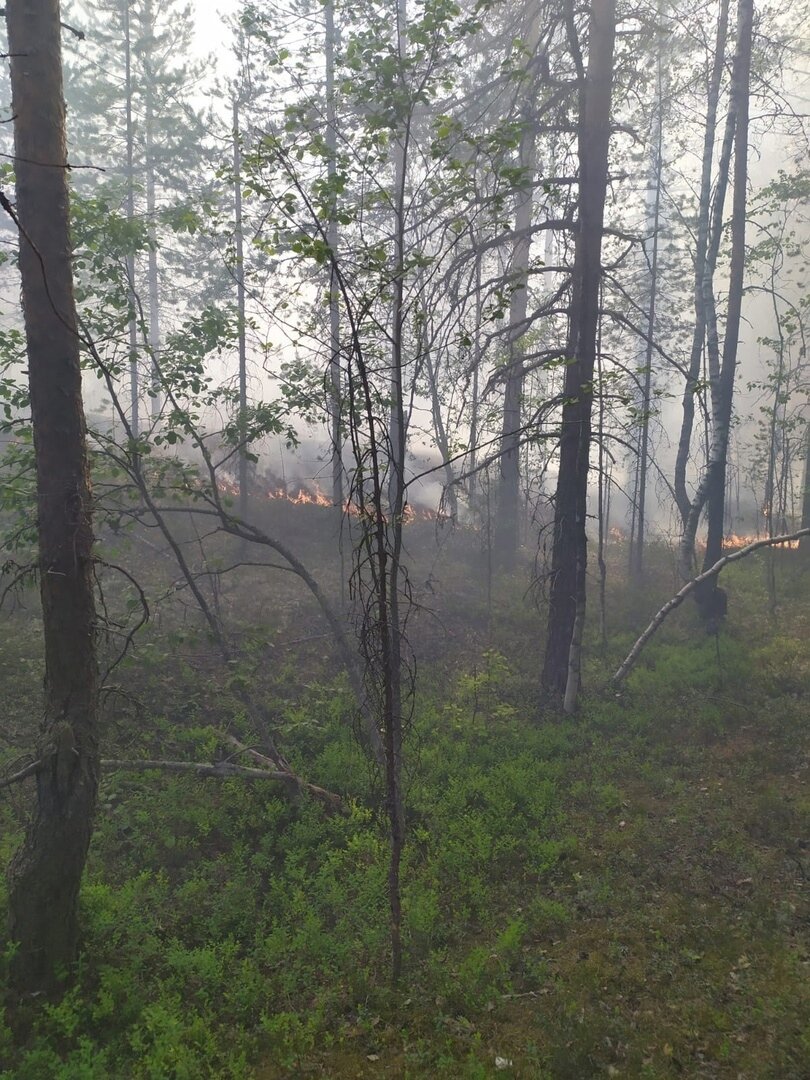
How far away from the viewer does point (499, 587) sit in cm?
1661

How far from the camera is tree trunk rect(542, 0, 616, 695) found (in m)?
9.59

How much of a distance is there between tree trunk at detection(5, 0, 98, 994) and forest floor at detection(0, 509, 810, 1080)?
19.4 inches

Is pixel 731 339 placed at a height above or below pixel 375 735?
above

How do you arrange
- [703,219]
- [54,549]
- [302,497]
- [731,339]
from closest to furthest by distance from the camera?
1. [54,549]
2. [731,339]
3. [703,219]
4. [302,497]

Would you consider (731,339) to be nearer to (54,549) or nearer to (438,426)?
(438,426)

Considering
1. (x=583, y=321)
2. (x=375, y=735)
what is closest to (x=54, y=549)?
(x=375, y=735)

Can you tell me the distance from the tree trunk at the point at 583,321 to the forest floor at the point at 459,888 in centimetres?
227

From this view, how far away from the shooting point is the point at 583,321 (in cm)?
978

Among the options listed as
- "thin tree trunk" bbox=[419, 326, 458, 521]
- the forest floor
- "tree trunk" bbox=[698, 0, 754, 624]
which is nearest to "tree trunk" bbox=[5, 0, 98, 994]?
the forest floor

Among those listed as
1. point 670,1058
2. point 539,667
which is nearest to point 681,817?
point 670,1058

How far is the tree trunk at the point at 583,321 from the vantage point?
9586 millimetres

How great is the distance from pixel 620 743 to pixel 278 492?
14.0 meters

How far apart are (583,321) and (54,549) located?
812cm

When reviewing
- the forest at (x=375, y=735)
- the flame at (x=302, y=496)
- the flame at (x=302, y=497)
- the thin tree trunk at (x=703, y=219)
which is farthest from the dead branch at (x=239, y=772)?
the flame at (x=302, y=497)
